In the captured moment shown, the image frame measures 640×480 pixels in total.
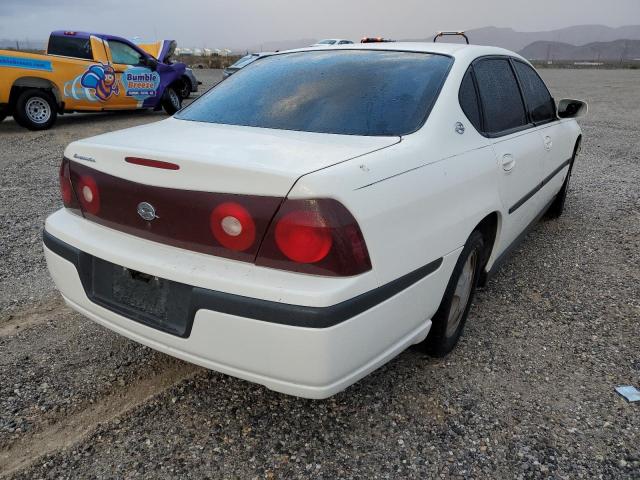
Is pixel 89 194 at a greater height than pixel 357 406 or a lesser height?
greater

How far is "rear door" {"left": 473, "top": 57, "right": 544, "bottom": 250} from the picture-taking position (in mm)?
2836

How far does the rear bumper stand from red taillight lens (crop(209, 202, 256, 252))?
0.59 ft

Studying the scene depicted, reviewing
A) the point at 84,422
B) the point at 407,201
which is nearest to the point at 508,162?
the point at 407,201

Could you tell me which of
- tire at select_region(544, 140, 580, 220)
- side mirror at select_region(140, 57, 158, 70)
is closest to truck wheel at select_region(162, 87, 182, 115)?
side mirror at select_region(140, 57, 158, 70)

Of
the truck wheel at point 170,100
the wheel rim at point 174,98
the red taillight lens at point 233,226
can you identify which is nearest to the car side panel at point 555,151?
the red taillight lens at point 233,226

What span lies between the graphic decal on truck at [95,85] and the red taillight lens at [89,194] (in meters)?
8.28

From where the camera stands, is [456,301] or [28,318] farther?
[28,318]

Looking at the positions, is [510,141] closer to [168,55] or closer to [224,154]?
[224,154]

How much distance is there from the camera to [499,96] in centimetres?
311

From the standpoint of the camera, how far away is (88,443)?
2.09 m

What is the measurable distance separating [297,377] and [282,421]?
0.57 meters

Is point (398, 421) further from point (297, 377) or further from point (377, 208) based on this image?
point (377, 208)

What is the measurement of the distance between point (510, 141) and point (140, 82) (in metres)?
9.37

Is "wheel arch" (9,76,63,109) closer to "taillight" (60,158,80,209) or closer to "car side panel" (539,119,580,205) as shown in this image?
"taillight" (60,158,80,209)
